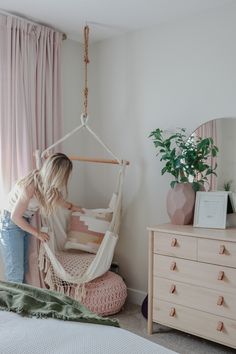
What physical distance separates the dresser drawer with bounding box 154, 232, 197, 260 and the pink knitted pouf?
586 mm

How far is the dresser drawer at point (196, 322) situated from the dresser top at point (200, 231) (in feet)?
1.68

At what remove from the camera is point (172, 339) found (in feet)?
9.34

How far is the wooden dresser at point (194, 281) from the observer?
255 centimetres

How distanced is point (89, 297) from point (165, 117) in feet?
5.17

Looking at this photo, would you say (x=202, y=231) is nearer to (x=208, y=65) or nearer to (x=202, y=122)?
(x=202, y=122)

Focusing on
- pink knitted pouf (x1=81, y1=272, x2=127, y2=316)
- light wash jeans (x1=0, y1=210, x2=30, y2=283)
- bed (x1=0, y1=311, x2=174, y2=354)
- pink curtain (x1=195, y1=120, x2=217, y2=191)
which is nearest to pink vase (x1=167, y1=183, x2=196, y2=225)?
pink curtain (x1=195, y1=120, x2=217, y2=191)

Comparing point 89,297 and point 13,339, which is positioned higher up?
point 13,339

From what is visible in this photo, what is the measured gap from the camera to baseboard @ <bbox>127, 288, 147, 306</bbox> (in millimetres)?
3535

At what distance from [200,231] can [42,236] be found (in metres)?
1.14

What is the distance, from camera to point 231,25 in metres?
2.97

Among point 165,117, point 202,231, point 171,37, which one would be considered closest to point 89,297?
point 202,231

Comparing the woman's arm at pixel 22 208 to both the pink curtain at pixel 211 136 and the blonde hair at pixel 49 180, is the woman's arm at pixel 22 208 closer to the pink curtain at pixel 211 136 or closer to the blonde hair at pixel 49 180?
the blonde hair at pixel 49 180

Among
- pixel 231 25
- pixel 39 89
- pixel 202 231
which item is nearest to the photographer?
pixel 202 231

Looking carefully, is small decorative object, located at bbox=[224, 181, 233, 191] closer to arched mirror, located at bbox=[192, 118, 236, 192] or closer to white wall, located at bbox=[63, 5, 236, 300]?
arched mirror, located at bbox=[192, 118, 236, 192]
